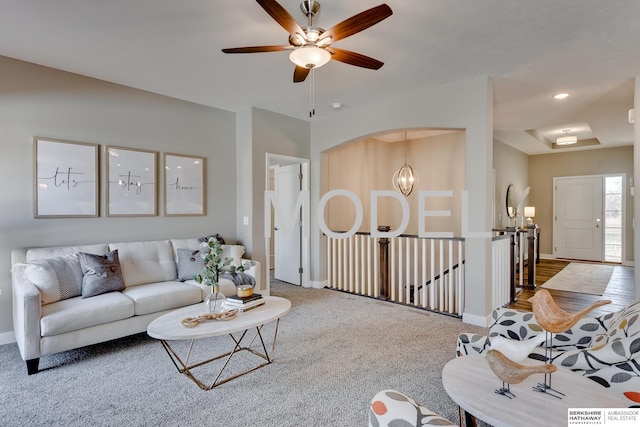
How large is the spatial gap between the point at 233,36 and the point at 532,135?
6.28 metres

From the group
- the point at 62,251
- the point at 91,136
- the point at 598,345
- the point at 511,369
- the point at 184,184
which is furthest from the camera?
the point at 184,184

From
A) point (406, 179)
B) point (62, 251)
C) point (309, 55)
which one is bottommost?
point (62, 251)

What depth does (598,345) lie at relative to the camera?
5.67 ft

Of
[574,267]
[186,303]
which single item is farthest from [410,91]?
[574,267]

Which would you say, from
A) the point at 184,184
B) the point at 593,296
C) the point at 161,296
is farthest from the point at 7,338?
the point at 593,296

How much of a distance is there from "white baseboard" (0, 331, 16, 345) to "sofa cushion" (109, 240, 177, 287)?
106 cm

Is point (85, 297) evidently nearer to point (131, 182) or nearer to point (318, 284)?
point (131, 182)

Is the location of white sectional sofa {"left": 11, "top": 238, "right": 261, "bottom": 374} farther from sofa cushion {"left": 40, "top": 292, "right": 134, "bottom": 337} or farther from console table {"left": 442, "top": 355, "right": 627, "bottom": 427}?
console table {"left": 442, "top": 355, "right": 627, "bottom": 427}

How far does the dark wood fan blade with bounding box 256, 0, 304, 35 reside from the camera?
183 cm

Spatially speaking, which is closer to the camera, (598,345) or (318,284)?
(598,345)

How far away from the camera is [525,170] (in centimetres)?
854

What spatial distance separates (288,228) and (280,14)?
4.09m

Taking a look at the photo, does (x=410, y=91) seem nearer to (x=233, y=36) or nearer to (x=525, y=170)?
(x=233, y=36)

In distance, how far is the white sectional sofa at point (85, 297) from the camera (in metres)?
2.60
